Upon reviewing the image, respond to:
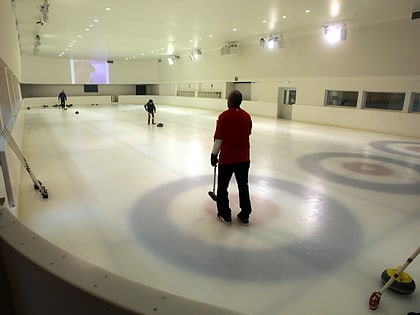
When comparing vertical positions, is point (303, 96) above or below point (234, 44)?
below

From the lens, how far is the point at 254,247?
287 centimetres

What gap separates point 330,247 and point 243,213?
98 cm

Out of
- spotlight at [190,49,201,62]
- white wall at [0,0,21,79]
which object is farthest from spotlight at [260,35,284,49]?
white wall at [0,0,21,79]

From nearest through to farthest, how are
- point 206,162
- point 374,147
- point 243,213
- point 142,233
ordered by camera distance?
point 142,233 → point 243,213 → point 206,162 → point 374,147

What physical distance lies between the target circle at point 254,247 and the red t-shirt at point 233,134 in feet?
2.70

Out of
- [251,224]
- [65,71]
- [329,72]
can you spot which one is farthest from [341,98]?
[65,71]

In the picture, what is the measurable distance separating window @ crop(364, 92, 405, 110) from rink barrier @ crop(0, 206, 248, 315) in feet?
38.4

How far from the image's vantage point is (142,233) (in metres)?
3.13

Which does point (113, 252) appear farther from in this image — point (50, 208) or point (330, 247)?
point (330, 247)

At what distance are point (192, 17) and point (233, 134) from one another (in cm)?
860

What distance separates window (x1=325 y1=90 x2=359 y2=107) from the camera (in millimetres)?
11704

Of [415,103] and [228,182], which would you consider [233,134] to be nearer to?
[228,182]

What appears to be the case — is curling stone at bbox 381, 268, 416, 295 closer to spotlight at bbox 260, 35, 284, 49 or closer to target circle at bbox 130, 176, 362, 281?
target circle at bbox 130, 176, 362, 281

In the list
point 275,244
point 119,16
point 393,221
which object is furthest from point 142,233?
point 119,16
